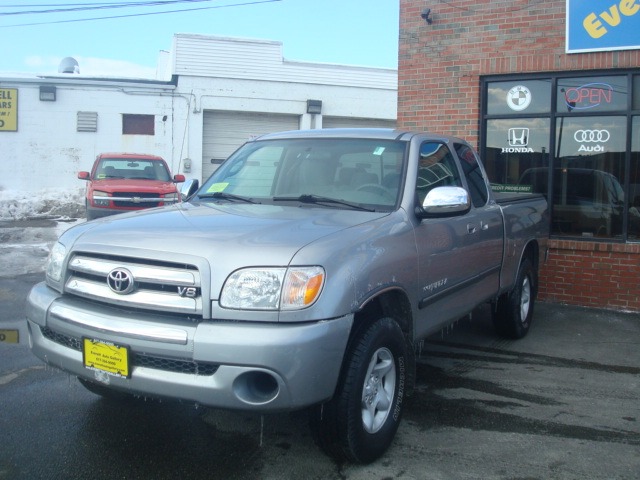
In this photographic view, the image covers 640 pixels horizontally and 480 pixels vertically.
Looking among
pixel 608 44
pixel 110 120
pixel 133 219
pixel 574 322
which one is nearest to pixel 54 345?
pixel 133 219

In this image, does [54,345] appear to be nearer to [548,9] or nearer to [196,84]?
[548,9]

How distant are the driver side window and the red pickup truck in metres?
9.75

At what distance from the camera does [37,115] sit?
69.1ft

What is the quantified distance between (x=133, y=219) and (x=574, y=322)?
5389 millimetres

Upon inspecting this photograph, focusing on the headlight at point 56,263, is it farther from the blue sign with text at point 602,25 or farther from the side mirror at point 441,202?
the blue sign with text at point 602,25

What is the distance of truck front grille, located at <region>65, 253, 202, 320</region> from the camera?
10.9 ft

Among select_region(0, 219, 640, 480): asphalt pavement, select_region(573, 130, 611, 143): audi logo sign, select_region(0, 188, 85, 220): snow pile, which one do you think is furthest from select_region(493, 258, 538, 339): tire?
select_region(0, 188, 85, 220): snow pile

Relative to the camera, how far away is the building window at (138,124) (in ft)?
70.9

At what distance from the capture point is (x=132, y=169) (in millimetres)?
15602

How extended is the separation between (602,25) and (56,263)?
681cm

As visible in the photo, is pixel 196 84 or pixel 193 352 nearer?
pixel 193 352

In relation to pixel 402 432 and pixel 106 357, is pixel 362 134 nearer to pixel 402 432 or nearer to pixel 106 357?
pixel 402 432

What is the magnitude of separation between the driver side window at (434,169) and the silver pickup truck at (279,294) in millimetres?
33

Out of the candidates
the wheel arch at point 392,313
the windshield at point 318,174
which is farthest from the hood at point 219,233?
the wheel arch at point 392,313
